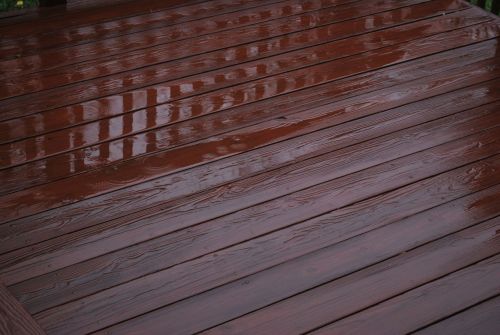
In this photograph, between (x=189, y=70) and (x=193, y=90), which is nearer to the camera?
(x=193, y=90)

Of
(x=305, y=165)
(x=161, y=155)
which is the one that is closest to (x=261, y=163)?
(x=305, y=165)

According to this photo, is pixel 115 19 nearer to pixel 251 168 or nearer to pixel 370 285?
pixel 251 168

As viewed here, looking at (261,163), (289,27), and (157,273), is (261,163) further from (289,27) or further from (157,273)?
(289,27)

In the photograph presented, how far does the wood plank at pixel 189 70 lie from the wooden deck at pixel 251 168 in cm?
1

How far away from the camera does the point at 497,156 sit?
2947mm

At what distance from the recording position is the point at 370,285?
233cm

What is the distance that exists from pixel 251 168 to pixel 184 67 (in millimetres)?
851

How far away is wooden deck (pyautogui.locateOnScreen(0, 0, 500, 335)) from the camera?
2283 millimetres

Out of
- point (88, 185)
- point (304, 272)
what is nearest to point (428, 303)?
point (304, 272)

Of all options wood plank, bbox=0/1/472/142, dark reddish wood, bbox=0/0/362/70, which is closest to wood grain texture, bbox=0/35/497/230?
wood plank, bbox=0/1/472/142

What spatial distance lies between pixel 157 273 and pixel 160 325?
0.75ft

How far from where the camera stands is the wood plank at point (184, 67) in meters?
3.16

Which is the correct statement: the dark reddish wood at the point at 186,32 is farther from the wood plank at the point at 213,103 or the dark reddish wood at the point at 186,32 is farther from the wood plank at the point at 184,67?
the wood plank at the point at 213,103

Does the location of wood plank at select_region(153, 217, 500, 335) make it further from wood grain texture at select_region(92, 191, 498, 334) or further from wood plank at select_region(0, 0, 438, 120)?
wood plank at select_region(0, 0, 438, 120)
